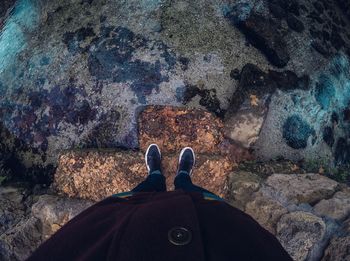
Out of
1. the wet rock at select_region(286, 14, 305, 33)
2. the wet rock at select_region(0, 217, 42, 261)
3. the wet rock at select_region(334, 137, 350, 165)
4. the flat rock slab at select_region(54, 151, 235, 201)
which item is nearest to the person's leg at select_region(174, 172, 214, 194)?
the flat rock slab at select_region(54, 151, 235, 201)

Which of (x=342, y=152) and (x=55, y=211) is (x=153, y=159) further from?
(x=342, y=152)

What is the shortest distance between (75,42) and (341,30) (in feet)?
12.5

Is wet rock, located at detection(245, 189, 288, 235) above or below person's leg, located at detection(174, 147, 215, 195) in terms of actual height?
below

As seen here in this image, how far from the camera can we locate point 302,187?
330 cm

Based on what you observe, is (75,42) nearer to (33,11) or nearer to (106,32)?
(106,32)

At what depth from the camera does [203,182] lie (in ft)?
11.4

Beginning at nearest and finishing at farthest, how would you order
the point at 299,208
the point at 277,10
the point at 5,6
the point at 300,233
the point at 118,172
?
the point at 300,233 → the point at 299,208 → the point at 118,172 → the point at 277,10 → the point at 5,6

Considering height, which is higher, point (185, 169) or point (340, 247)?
point (185, 169)

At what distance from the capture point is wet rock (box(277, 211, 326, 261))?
286 cm

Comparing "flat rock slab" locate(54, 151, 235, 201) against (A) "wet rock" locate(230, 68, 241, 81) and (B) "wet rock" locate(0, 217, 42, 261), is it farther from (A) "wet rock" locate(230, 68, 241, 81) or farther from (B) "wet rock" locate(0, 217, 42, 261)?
(A) "wet rock" locate(230, 68, 241, 81)

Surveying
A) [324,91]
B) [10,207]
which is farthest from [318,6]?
[10,207]

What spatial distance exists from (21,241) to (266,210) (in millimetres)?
2396

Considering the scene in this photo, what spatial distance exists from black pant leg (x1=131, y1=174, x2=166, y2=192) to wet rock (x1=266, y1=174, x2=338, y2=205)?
114 centimetres

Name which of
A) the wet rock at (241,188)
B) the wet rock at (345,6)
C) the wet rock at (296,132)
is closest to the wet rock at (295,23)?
the wet rock at (296,132)
